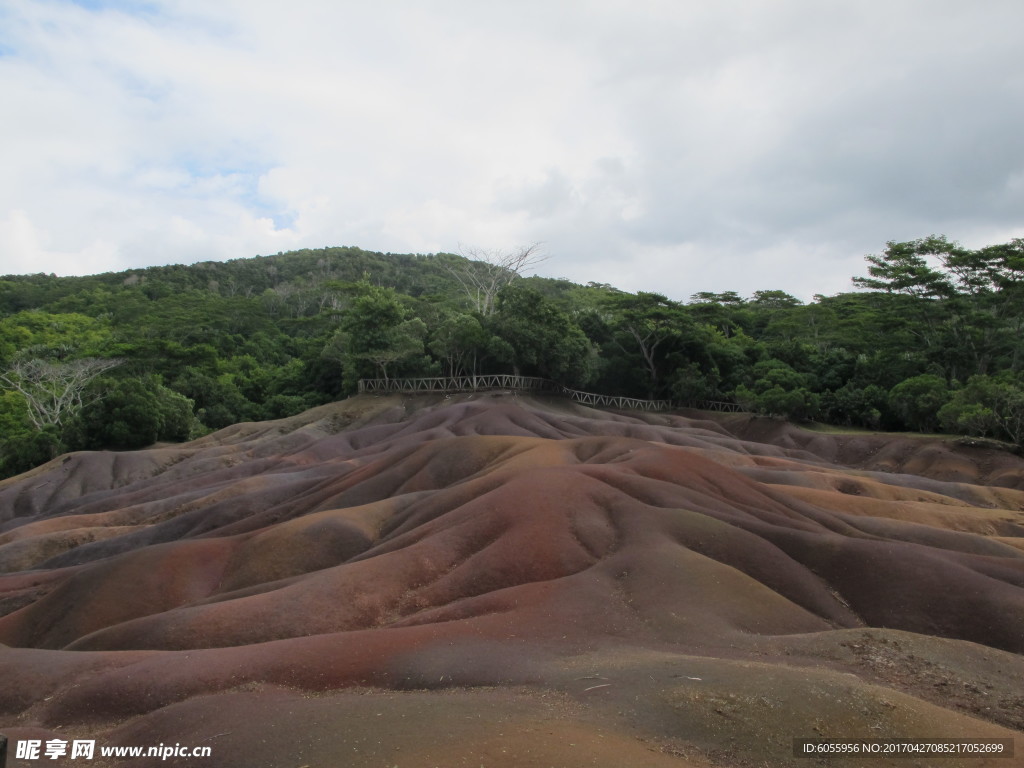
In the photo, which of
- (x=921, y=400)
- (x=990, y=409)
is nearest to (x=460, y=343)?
(x=921, y=400)

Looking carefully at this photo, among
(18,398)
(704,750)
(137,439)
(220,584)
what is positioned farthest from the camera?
(18,398)

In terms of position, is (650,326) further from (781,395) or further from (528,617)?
(528,617)

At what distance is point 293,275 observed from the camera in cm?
16000

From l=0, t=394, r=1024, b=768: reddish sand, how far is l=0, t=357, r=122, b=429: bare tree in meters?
33.8

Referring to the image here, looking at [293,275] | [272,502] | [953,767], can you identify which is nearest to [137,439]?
[272,502]

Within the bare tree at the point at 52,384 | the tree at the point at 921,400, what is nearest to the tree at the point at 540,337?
the tree at the point at 921,400

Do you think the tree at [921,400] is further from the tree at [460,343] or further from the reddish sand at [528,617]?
the tree at [460,343]

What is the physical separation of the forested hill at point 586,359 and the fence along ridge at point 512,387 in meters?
1.12

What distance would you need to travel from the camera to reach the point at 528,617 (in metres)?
21.4

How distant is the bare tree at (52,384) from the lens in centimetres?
7412

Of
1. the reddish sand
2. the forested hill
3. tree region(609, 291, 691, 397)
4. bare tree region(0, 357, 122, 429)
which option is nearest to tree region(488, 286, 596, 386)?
the forested hill

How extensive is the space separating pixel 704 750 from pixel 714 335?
7479cm

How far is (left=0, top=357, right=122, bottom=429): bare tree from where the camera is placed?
243 feet

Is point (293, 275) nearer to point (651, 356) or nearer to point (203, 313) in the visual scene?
point (203, 313)
